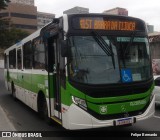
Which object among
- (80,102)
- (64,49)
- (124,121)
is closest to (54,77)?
(64,49)

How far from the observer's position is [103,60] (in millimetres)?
7402

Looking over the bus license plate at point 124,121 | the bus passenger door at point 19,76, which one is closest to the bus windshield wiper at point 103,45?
the bus license plate at point 124,121

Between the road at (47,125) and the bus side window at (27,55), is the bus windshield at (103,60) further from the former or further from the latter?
the bus side window at (27,55)

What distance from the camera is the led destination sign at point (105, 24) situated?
7.55 m

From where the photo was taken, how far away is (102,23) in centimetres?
771

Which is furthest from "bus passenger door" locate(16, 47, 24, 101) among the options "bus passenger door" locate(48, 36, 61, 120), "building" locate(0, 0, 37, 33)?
"building" locate(0, 0, 37, 33)

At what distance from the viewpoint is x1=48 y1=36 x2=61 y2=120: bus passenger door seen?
27.5 ft

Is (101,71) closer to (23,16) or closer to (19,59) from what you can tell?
(19,59)

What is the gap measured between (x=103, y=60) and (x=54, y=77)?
1880mm

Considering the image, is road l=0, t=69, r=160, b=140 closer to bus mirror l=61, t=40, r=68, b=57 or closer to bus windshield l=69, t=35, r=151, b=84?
bus windshield l=69, t=35, r=151, b=84

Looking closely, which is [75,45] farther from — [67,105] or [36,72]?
[36,72]

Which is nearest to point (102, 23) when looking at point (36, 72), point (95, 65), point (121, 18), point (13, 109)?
point (121, 18)

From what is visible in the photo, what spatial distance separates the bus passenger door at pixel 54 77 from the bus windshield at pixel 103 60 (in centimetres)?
116

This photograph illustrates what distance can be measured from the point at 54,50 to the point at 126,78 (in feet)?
7.67
